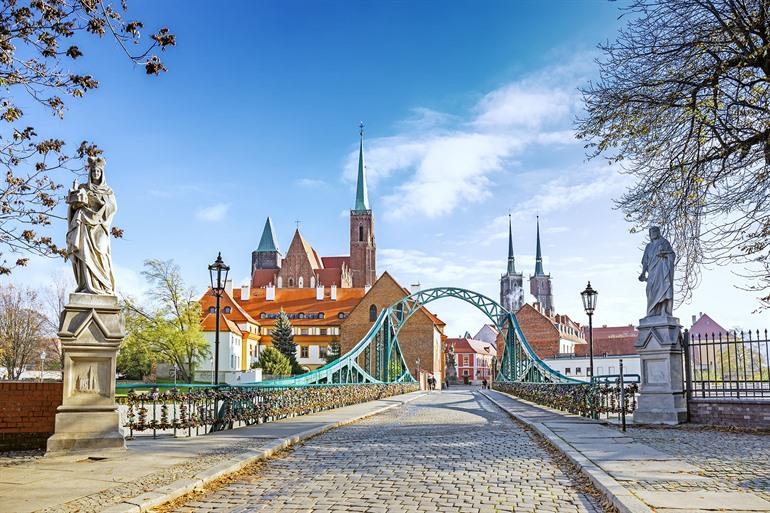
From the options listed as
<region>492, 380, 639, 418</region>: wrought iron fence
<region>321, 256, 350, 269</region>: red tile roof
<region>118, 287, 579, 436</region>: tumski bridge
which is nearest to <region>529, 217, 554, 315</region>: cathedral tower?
<region>321, 256, 350, 269</region>: red tile roof

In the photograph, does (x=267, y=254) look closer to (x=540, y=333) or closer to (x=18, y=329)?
(x=540, y=333)

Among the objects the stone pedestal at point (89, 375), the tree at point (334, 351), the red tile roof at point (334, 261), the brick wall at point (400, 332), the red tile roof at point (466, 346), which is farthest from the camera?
the red tile roof at point (466, 346)

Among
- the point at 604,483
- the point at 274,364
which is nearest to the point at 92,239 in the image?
the point at 604,483

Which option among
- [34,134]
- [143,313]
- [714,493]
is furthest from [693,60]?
[143,313]

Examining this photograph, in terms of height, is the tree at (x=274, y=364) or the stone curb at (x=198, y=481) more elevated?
the stone curb at (x=198, y=481)

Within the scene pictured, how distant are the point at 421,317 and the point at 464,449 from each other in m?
60.9

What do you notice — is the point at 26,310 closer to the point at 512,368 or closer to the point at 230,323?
the point at 230,323

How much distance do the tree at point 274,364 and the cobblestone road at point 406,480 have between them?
45239 millimetres

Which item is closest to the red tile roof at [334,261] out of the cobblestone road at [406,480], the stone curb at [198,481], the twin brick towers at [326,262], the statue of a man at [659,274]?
the twin brick towers at [326,262]

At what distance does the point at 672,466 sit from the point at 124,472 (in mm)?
6353

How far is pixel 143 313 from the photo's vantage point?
50250 mm

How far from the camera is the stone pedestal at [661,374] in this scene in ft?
48.5

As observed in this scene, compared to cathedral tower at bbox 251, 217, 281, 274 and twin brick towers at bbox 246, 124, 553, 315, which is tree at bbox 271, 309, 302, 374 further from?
cathedral tower at bbox 251, 217, 281, 274

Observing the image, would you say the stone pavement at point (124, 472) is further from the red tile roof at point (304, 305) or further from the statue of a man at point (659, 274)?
the red tile roof at point (304, 305)
